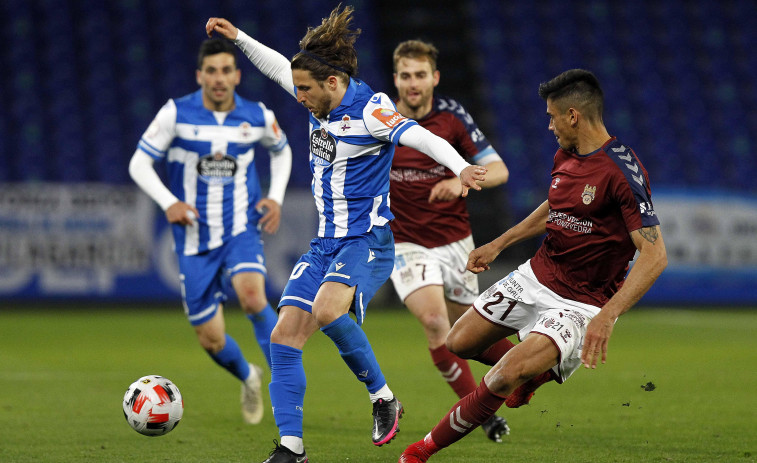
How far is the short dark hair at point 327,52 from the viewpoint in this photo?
4.98 metres

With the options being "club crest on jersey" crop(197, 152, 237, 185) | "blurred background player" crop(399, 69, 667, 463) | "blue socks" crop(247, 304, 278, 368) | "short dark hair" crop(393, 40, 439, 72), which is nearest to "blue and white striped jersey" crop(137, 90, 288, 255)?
"club crest on jersey" crop(197, 152, 237, 185)

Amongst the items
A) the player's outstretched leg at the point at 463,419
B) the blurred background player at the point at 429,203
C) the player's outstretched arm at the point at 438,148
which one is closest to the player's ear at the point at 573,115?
the player's outstretched arm at the point at 438,148

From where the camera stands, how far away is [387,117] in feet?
16.3

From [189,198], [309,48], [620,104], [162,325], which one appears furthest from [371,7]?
[309,48]

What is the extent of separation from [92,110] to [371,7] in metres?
5.84

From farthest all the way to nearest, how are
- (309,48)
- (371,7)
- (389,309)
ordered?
(371,7), (389,309), (309,48)

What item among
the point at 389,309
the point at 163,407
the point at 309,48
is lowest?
the point at 389,309

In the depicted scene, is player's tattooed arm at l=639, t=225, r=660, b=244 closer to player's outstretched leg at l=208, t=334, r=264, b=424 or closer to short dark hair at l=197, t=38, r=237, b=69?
player's outstretched leg at l=208, t=334, r=264, b=424

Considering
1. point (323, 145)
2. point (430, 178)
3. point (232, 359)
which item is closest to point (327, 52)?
point (323, 145)

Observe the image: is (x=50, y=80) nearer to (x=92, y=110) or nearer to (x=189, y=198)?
(x=92, y=110)

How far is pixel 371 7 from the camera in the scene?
1906 centimetres

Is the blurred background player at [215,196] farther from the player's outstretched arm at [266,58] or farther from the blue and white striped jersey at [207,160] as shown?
the player's outstretched arm at [266,58]

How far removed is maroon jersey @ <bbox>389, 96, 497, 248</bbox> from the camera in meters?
6.69

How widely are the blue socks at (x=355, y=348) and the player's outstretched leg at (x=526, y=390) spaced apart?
0.73 m
